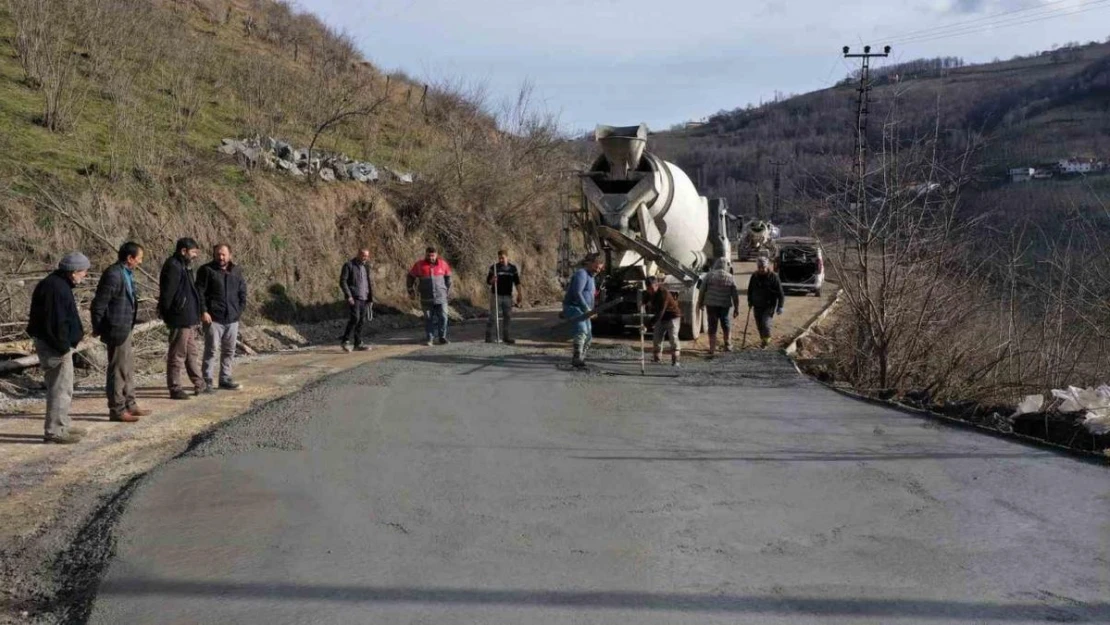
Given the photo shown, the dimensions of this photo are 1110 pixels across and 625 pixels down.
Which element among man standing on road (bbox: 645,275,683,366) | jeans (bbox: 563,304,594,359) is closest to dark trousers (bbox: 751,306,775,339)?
man standing on road (bbox: 645,275,683,366)

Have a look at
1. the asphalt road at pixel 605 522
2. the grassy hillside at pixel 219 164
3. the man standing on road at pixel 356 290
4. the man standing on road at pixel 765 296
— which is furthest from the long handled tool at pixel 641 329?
the grassy hillside at pixel 219 164

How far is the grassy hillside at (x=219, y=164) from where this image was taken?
15.4 m

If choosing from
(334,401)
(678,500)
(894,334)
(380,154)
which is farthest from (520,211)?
(678,500)

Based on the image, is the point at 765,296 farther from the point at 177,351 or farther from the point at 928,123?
the point at 177,351

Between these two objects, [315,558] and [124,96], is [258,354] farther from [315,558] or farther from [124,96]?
[315,558]

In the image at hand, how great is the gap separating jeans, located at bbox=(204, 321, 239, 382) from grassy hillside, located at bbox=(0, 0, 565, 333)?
308 centimetres

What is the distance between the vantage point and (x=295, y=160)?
21.7 meters

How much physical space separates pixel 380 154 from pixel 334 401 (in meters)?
19.6

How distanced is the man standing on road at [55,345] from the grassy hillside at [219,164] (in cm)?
423

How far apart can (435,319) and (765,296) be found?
6.02 meters

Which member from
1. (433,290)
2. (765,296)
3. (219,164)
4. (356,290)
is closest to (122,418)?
(356,290)

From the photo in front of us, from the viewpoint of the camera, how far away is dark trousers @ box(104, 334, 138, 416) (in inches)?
345

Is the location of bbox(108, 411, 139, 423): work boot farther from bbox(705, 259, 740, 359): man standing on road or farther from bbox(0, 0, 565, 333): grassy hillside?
bbox(705, 259, 740, 359): man standing on road

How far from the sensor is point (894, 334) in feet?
40.9
